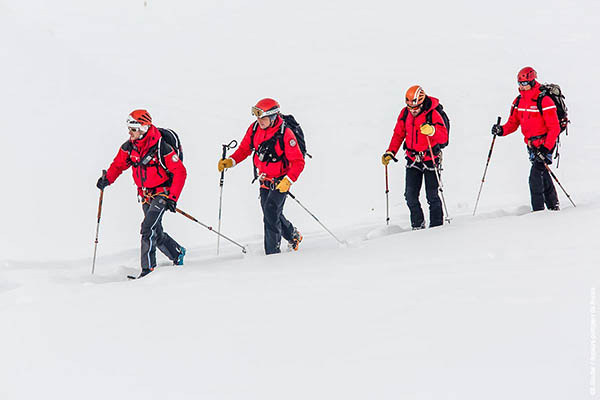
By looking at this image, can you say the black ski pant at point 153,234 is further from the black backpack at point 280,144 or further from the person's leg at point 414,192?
the person's leg at point 414,192

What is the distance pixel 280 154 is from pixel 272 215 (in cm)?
77

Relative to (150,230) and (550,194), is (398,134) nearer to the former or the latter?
(550,194)

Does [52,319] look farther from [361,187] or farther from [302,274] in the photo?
[361,187]

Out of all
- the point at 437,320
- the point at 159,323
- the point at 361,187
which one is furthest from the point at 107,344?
the point at 361,187

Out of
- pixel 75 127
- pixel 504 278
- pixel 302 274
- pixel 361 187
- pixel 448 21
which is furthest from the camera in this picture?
pixel 448 21

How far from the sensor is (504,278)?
5.16 meters

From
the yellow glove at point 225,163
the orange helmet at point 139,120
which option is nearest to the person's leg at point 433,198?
the yellow glove at point 225,163

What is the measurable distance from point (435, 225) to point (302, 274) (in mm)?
2930

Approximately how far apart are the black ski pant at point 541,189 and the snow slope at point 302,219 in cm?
61

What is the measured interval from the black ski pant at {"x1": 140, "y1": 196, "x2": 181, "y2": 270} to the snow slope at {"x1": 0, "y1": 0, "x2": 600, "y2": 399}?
28 centimetres

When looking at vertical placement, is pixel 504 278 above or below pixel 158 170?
below

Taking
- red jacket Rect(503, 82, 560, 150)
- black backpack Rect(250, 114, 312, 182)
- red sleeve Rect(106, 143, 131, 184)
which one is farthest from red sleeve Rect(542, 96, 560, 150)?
red sleeve Rect(106, 143, 131, 184)

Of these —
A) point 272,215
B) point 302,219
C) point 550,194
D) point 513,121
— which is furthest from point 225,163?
point 550,194

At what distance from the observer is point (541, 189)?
791 centimetres
